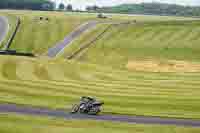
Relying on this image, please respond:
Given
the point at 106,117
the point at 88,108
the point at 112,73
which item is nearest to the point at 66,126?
the point at 106,117

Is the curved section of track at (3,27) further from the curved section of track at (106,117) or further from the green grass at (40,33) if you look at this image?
the curved section of track at (106,117)

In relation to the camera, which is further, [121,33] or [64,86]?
[121,33]

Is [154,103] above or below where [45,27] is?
below

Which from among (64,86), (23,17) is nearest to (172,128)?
(64,86)

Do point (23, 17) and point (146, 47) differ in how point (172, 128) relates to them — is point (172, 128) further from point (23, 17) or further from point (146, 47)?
point (23, 17)

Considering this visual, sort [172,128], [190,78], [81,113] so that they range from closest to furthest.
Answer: [172,128]
[81,113]
[190,78]

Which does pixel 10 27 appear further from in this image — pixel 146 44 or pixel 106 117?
pixel 106 117

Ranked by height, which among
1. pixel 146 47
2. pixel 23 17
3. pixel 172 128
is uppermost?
pixel 23 17
